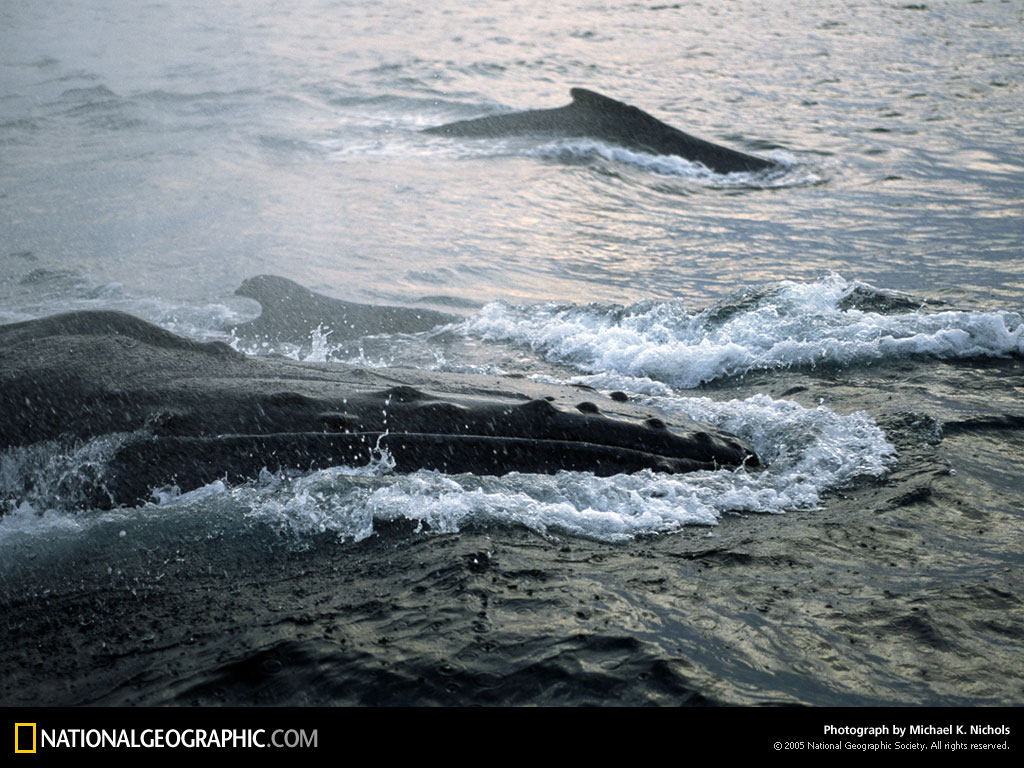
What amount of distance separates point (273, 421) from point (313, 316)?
14.8ft

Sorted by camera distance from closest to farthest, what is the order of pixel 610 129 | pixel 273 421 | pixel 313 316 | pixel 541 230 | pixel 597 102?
pixel 273 421
pixel 313 316
pixel 541 230
pixel 597 102
pixel 610 129

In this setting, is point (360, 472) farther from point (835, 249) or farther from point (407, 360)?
point (835, 249)

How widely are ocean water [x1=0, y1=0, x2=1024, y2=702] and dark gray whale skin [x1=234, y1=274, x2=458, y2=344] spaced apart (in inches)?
11.7

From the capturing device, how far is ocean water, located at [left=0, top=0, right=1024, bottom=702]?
4621mm

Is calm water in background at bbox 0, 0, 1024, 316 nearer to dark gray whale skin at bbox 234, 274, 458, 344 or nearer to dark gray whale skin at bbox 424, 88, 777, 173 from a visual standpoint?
dark gray whale skin at bbox 424, 88, 777, 173

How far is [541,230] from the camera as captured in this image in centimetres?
1274

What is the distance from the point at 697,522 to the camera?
4570 millimetres

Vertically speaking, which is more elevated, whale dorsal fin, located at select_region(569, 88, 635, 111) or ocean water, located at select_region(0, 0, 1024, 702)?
whale dorsal fin, located at select_region(569, 88, 635, 111)

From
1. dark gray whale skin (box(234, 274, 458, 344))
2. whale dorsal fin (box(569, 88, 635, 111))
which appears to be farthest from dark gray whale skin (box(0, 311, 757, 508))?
whale dorsal fin (box(569, 88, 635, 111))

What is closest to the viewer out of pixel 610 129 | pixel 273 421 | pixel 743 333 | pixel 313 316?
pixel 273 421
